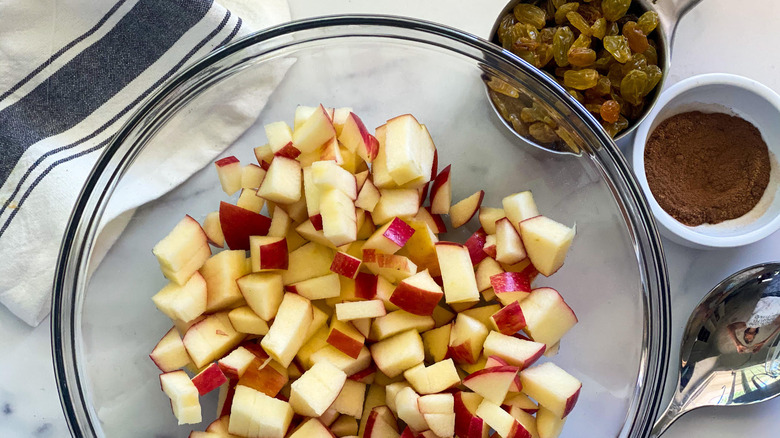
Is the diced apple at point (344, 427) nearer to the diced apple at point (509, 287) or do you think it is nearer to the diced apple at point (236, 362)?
the diced apple at point (236, 362)

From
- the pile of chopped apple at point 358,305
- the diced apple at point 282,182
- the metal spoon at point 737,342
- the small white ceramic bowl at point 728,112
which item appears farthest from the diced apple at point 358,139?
the metal spoon at point 737,342

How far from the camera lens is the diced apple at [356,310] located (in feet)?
3.62

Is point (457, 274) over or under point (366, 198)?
under

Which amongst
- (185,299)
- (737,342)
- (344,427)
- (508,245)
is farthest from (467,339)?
(737,342)

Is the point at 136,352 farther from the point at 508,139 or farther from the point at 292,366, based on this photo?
the point at 508,139

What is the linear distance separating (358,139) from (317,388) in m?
0.44

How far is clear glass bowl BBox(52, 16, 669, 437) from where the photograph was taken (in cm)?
118

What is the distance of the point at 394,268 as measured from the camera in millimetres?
1124

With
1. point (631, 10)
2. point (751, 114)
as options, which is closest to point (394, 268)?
point (631, 10)

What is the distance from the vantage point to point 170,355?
115cm

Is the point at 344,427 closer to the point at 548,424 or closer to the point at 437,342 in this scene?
the point at 437,342

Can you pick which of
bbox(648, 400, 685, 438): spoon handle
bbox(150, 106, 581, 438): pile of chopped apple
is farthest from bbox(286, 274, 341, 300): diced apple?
bbox(648, 400, 685, 438): spoon handle

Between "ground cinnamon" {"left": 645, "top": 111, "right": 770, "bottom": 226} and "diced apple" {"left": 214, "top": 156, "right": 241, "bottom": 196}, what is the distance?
2.69 feet

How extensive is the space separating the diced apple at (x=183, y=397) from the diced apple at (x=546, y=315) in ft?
1.95
